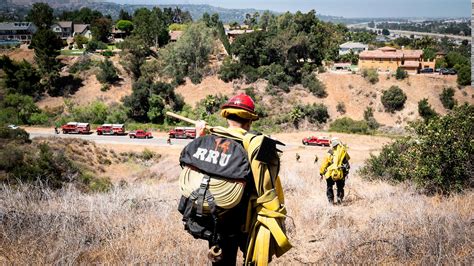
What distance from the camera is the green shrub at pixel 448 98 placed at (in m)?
47.3

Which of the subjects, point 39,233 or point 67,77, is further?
point 67,77

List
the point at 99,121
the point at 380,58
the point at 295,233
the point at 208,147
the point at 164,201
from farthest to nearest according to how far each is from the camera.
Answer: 1. the point at 380,58
2. the point at 99,121
3. the point at 164,201
4. the point at 295,233
5. the point at 208,147

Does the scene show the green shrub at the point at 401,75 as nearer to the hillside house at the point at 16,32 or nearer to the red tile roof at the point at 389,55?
the red tile roof at the point at 389,55

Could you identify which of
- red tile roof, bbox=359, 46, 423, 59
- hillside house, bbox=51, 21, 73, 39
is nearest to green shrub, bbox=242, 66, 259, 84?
red tile roof, bbox=359, 46, 423, 59

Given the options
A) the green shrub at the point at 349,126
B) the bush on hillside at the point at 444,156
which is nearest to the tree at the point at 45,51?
the green shrub at the point at 349,126

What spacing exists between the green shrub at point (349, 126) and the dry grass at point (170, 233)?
35.8 m

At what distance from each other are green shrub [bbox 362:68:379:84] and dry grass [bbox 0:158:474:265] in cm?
4604

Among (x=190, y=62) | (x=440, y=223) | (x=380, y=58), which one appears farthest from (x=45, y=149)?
(x=380, y=58)

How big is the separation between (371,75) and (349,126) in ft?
38.2

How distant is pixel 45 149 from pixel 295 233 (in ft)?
77.1

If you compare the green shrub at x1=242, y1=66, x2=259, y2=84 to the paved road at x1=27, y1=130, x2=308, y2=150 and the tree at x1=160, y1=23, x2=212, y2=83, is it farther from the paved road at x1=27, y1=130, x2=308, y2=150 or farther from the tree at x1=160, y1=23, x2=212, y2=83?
the paved road at x1=27, y1=130, x2=308, y2=150

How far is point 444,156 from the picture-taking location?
32.5 feet

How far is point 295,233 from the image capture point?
6.28m

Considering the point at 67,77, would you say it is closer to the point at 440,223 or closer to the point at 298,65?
the point at 298,65
